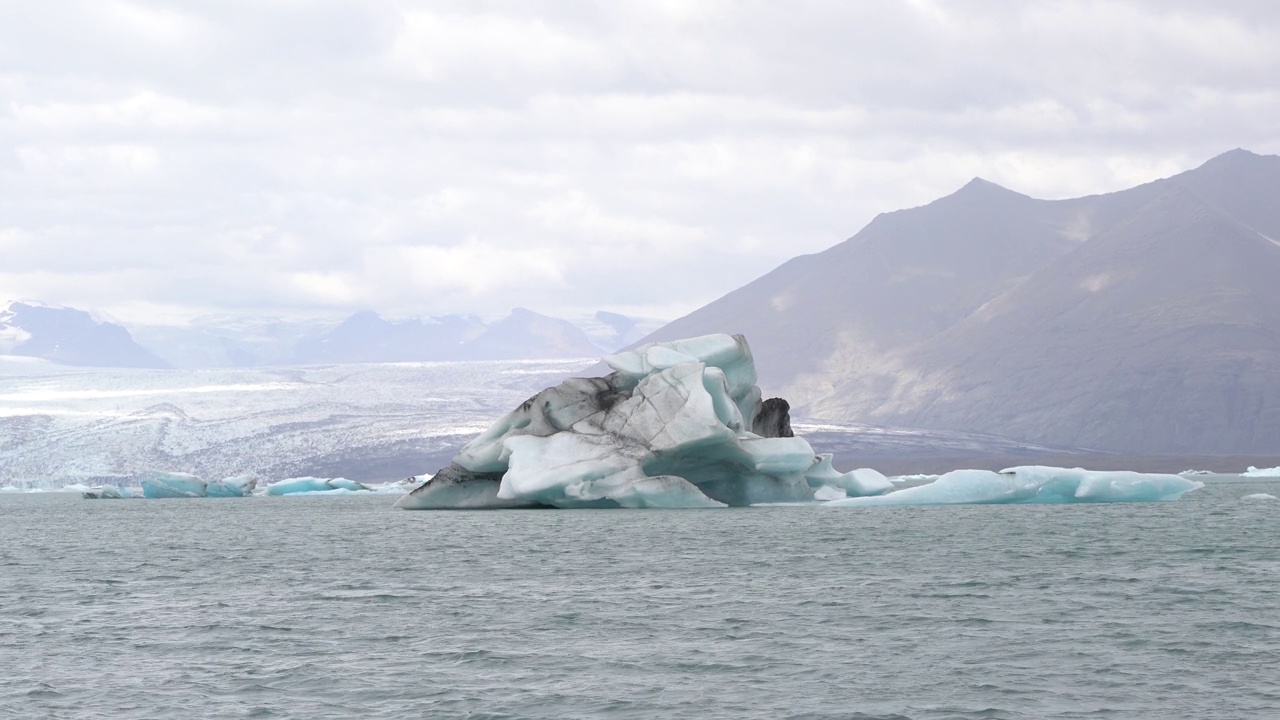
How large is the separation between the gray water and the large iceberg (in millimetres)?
5736

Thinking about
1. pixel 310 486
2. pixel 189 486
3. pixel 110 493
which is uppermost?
pixel 189 486

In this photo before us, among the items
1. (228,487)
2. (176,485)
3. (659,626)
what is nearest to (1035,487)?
(659,626)

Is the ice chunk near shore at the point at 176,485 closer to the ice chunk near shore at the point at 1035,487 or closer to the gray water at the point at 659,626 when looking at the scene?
the ice chunk near shore at the point at 1035,487

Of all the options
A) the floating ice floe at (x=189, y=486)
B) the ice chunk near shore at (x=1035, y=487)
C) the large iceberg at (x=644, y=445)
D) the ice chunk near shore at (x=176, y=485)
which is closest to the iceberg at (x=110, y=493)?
the floating ice floe at (x=189, y=486)

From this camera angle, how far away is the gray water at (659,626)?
49.4 feet

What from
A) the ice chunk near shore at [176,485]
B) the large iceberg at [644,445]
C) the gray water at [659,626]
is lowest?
the ice chunk near shore at [176,485]

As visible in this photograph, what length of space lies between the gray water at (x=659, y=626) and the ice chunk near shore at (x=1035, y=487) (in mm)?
10657

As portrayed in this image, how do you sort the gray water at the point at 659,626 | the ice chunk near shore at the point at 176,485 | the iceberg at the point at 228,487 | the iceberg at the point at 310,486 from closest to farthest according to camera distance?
the gray water at the point at 659,626 → the ice chunk near shore at the point at 176,485 → the iceberg at the point at 228,487 → the iceberg at the point at 310,486

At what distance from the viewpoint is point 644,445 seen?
143ft

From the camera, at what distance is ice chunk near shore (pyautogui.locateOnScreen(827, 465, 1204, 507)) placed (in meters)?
48.8

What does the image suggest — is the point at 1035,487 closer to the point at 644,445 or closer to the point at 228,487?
the point at 644,445

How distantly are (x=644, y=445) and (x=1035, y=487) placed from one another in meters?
14.3


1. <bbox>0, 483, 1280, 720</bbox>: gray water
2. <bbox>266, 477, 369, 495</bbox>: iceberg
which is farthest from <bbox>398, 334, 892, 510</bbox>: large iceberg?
<bbox>266, 477, 369, 495</bbox>: iceberg

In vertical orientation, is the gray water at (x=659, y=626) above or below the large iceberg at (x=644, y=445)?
below
